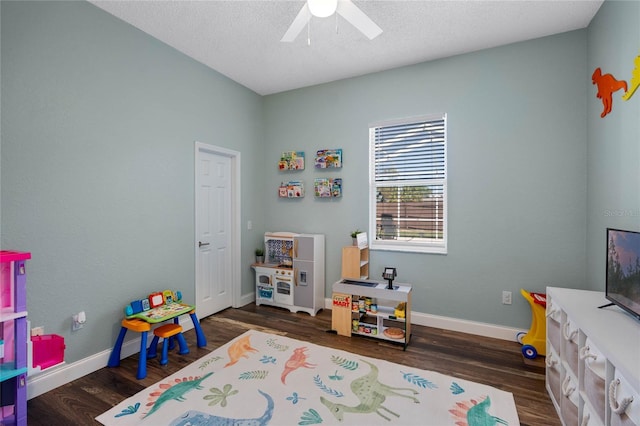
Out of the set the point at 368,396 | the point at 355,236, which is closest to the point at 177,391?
the point at 368,396

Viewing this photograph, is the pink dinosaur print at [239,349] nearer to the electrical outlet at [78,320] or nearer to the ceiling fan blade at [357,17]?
the electrical outlet at [78,320]

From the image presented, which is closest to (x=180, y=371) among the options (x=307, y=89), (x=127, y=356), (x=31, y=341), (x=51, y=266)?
(x=127, y=356)

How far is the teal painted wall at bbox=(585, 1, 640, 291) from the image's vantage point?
6.13 feet

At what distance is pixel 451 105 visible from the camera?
10.3 ft

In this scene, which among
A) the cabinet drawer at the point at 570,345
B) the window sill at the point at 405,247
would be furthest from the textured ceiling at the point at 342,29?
the cabinet drawer at the point at 570,345

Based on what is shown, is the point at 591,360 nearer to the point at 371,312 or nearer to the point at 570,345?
the point at 570,345

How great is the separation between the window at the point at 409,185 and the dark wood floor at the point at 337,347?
3.29 ft

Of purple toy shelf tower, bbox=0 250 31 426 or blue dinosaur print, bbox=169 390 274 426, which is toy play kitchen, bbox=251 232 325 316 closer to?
blue dinosaur print, bbox=169 390 274 426

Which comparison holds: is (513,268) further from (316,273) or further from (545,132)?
(316,273)

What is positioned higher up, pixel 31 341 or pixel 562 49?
pixel 562 49

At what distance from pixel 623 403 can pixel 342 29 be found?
302 cm

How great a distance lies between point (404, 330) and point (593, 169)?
2.19m

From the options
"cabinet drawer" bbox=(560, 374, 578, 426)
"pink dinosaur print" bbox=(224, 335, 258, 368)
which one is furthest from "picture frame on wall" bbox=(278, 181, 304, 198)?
"cabinet drawer" bbox=(560, 374, 578, 426)

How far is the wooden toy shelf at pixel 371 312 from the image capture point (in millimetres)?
2783
